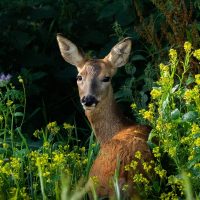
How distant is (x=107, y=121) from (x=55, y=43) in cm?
309

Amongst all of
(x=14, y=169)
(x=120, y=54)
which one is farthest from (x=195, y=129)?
(x=120, y=54)

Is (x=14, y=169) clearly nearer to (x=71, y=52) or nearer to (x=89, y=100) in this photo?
(x=89, y=100)

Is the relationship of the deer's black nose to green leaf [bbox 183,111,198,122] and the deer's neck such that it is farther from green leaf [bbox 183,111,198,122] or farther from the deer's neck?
green leaf [bbox 183,111,198,122]

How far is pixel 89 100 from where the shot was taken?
333 inches

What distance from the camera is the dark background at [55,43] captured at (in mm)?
10477

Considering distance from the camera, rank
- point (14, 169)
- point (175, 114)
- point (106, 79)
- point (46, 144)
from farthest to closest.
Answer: point (106, 79) < point (46, 144) < point (14, 169) < point (175, 114)

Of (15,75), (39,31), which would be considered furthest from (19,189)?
(39,31)

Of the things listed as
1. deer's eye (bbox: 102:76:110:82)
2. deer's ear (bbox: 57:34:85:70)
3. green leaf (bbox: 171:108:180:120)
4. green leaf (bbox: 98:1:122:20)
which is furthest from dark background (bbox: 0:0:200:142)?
green leaf (bbox: 171:108:180:120)

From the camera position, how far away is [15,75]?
428 inches

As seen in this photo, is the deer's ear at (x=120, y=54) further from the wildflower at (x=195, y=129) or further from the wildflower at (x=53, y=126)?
the wildflower at (x=195, y=129)

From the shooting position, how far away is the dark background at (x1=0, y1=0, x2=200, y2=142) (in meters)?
10.5

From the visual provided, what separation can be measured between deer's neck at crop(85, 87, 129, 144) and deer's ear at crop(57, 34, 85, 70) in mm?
510

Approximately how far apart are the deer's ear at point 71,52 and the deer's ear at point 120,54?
0.85ft

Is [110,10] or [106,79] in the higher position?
[110,10]
